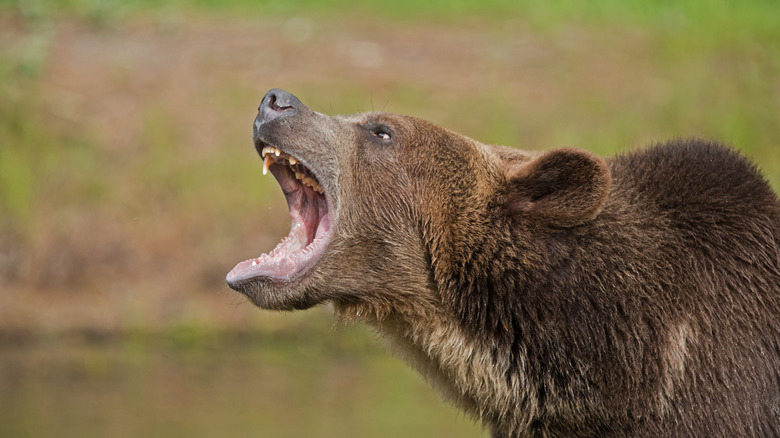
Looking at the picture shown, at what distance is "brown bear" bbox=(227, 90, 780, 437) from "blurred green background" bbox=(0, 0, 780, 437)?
142 inches

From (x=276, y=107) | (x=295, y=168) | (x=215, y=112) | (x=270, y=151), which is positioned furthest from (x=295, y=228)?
(x=215, y=112)

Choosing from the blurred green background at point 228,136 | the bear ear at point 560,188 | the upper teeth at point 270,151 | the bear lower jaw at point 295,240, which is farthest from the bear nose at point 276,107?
the blurred green background at point 228,136

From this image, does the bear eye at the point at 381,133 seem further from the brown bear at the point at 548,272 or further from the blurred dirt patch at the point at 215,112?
the blurred dirt patch at the point at 215,112

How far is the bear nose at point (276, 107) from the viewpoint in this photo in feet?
17.4

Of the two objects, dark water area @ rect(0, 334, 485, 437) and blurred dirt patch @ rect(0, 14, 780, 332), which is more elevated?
blurred dirt patch @ rect(0, 14, 780, 332)

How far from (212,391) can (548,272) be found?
17.3 feet

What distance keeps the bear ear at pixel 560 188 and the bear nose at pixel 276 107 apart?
106 centimetres

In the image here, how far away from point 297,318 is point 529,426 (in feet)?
20.9

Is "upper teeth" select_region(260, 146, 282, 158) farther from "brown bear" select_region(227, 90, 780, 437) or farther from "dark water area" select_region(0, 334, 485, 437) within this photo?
"dark water area" select_region(0, 334, 485, 437)

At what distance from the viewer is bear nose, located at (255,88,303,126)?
5316 mm

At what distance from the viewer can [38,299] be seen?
1148cm

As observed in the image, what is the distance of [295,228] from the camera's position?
5.48m

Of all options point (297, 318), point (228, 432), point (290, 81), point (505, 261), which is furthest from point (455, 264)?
point (290, 81)

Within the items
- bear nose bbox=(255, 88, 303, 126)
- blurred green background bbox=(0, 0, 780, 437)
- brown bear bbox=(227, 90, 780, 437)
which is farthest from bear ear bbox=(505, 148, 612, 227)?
blurred green background bbox=(0, 0, 780, 437)
